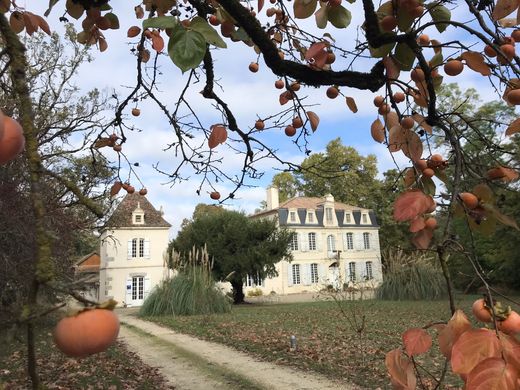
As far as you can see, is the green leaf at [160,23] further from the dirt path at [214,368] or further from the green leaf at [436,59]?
the dirt path at [214,368]

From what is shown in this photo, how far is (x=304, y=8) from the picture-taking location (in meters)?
1.96

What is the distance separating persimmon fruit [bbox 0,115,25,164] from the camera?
2.54ft

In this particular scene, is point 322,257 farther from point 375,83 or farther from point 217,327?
point 375,83

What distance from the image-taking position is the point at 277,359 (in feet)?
23.4

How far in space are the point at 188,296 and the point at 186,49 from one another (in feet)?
49.0

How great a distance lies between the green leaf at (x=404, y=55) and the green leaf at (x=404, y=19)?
0.23 feet

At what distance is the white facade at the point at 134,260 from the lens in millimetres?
29016

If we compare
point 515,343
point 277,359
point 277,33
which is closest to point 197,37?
point 515,343

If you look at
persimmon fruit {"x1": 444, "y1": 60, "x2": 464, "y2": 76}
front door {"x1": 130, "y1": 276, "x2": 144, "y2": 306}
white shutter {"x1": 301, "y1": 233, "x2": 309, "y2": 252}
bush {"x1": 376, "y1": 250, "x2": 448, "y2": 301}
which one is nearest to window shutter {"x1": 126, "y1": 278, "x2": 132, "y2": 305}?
front door {"x1": 130, "y1": 276, "x2": 144, "y2": 306}

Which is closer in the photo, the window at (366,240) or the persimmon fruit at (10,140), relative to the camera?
the persimmon fruit at (10,140)

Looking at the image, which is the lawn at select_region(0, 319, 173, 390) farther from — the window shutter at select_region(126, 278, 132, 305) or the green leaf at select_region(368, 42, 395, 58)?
the window shutter at select_region(126, 278, 132, 305)

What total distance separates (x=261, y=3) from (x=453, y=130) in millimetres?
1700

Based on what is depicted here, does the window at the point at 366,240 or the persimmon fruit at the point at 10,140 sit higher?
the window at the point at 366,240

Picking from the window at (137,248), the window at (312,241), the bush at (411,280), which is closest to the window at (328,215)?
the window at (312,241)
